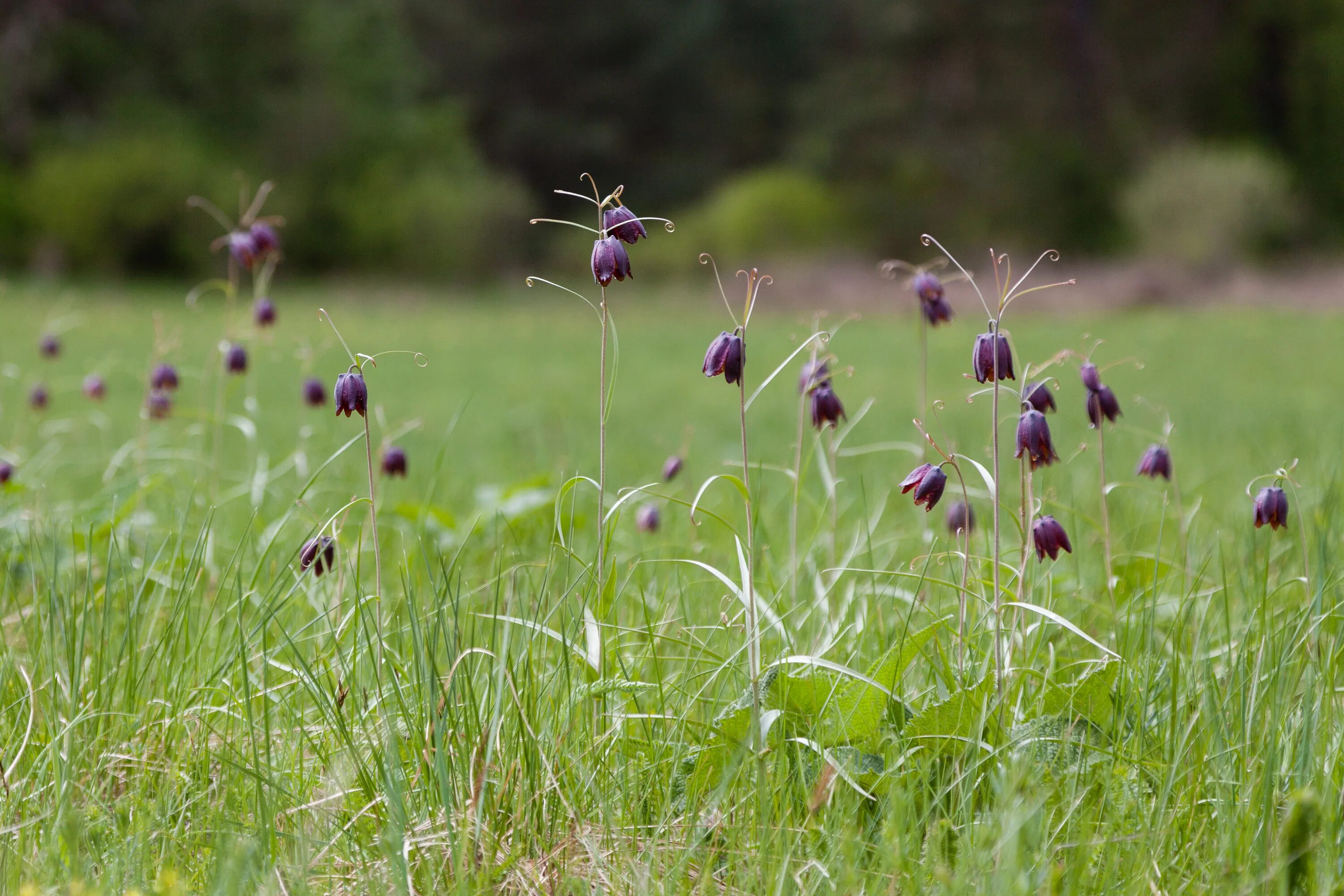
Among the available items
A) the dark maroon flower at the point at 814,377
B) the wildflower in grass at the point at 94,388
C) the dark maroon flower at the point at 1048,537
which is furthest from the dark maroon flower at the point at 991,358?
the wildflower in grass at the point at 94,388

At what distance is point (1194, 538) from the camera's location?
9.51 feet

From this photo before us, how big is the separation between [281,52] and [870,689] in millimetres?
26479

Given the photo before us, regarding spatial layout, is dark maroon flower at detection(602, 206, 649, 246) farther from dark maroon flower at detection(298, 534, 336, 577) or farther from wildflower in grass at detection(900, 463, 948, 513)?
dark maroon flower at detection(298, 534, 336, 577)

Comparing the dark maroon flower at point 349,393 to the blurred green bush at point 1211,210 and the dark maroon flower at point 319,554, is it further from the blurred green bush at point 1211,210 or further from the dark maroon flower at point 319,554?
the blurred green bush at point 1211,210

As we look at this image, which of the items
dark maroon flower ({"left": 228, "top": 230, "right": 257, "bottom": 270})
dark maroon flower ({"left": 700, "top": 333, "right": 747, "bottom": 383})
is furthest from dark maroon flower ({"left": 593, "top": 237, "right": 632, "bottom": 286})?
A: dark maroon flower ({"left": 228, "top": 230, "right": 257, "bottom": 270})

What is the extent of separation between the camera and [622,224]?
A: 4.78ft

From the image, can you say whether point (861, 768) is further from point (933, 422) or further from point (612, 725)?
point (933, 422)

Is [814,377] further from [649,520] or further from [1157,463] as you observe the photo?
[649,520]

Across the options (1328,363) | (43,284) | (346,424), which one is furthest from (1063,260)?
(346,424)

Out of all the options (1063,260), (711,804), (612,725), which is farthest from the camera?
(1063,260)

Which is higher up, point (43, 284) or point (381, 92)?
point (381, 92)

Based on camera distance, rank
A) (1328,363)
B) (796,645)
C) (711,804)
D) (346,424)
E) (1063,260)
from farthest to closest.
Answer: (1063,260) → (1328,363) → (346,424) → (796,645) → (711,804)

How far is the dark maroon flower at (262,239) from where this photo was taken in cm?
243

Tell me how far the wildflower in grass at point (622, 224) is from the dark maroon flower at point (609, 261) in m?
0.02
